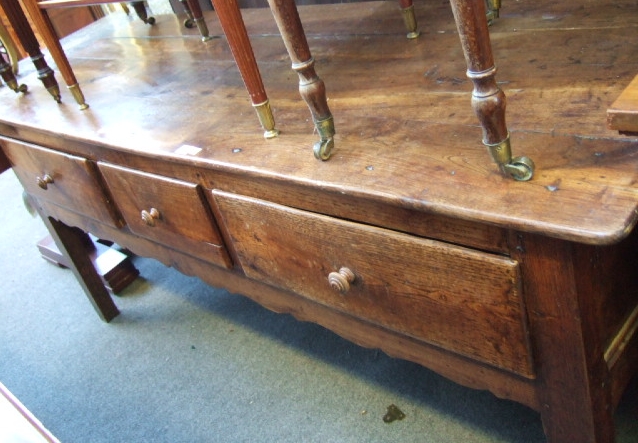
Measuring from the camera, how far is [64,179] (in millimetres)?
1422

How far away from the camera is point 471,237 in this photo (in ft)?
2.46

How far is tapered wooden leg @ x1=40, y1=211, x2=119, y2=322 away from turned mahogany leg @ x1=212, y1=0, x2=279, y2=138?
39.6 inches

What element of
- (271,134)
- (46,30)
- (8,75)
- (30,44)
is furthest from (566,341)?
(8,75)

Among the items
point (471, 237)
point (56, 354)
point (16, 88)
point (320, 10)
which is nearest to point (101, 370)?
point (56, 354)

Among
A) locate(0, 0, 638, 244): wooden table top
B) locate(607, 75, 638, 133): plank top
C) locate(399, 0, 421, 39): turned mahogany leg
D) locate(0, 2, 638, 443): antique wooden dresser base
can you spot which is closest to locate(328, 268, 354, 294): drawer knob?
locate(0, 2, 638, 443): antique wooden dresser base

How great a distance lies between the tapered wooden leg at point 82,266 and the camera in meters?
1.81

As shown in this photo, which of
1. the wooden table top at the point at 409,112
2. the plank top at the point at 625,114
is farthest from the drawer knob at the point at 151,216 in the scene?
the plank top at the point at 625,114

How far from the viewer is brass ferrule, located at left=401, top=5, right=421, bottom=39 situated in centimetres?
116

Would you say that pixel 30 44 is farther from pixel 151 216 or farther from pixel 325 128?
pixel 325 128

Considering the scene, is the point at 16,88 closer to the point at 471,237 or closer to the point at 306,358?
the point at 306,358

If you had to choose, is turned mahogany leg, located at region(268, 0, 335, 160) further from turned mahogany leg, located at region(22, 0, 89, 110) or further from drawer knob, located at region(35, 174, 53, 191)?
drawer knob, located at region(35, 174, 53, 191)

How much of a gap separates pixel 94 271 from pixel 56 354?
0.86ft

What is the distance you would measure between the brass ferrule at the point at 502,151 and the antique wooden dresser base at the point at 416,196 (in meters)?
0.03

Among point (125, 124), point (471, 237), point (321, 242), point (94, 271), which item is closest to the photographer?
point (471, 237)
